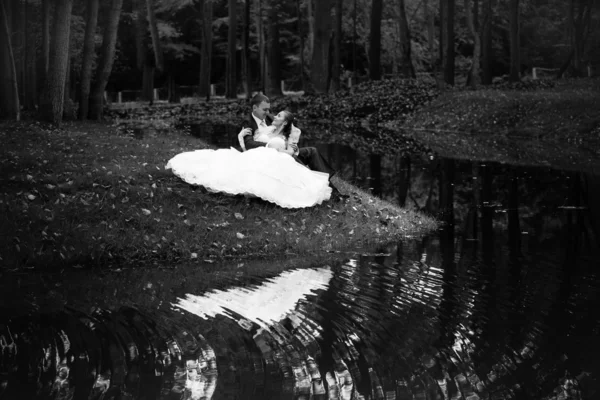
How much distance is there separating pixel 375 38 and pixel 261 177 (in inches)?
1352

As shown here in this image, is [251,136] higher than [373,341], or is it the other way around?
[251,136]

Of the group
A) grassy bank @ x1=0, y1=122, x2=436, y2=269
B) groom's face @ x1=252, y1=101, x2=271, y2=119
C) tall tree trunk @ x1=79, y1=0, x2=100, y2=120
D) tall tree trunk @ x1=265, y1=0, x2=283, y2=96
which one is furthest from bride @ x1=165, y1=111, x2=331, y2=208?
tall tree trunk @ x1=265, y1=0, x2=283, y2=96

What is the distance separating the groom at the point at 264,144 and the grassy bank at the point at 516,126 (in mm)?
8773

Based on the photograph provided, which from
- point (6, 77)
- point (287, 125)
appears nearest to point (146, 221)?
point (287, 125)

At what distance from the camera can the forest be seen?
86.3 feet

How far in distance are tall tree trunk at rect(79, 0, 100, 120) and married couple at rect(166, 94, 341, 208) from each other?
1317cm

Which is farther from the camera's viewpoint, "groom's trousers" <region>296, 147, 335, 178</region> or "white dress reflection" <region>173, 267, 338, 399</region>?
"groom's trousers" <region>296, 147, 335, 178</region>

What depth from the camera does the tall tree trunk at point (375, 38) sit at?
45156 mm

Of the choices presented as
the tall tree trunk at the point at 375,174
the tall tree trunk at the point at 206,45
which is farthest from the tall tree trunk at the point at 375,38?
the tall tree trunk at the point at 375,174

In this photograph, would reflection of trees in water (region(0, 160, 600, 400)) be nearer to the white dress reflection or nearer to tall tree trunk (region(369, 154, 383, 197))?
the white dress reflection

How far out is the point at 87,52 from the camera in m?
26.2

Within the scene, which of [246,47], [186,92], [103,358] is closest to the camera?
[103,358]

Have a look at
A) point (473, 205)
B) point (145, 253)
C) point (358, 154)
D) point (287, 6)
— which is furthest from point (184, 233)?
point (287, 6)

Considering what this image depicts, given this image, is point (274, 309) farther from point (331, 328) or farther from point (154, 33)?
point (154, 33)
